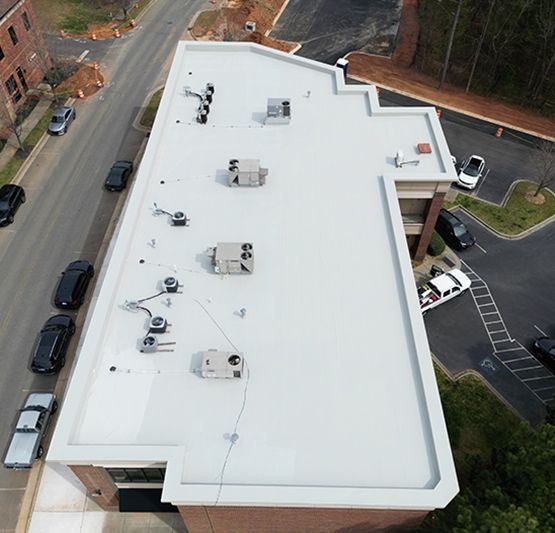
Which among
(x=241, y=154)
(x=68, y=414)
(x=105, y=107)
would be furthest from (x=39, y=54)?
(x=68, y=414)

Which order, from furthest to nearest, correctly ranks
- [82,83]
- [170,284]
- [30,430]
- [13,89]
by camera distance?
1. [82,83]
2. [13,89]
3. [30,430]
4. [170,284]

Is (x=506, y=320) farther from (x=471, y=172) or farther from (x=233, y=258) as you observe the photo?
(x=233, y=258)

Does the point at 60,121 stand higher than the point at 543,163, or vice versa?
the point at 543,163

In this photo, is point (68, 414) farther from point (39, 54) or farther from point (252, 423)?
point (39, 54)

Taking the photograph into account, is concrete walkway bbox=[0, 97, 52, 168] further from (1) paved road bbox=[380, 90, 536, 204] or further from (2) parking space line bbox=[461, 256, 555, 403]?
(2) parking space line bbox=[461, 256, 555, 403]

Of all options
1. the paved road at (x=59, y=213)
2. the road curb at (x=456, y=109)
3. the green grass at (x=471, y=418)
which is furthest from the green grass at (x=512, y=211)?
the paved road at (x=59, y=213)

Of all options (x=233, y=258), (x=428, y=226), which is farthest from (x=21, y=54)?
(x=428, y=226)

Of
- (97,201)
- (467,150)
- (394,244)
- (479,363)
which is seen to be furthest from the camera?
(467,150)
